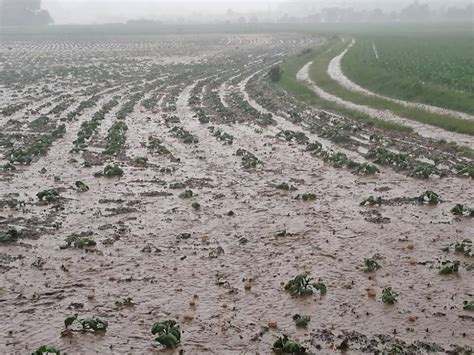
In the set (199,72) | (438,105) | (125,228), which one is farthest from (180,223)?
(199,72)

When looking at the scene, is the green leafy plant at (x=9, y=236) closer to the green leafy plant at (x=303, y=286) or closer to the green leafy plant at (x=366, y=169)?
the green leafy plant at (x=303, y=286)

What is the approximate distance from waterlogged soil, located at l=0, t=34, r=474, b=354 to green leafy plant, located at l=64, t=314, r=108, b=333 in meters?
0.14

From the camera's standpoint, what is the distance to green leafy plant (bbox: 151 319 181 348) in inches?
297

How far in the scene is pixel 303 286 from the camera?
9.09 metres

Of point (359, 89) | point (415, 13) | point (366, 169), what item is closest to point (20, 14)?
point (415, 13)

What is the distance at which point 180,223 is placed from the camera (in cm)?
1233

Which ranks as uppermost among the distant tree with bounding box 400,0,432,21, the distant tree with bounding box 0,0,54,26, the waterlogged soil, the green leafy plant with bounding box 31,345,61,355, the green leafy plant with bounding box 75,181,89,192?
the distant tree with bounding box 0,0,54,26

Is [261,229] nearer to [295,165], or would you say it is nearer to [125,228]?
[125,228]

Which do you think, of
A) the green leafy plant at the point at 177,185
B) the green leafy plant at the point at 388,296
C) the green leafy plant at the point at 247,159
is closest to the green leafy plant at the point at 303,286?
the green leafy plant at the point at 388,296

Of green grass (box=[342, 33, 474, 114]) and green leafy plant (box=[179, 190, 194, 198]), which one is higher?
green grass (box=[342, 33, 474, 114])

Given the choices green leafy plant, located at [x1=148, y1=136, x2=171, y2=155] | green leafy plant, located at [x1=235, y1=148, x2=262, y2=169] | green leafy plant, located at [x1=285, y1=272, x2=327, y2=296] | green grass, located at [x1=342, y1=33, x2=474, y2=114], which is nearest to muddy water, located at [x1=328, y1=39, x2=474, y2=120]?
green grass, located at [x1=342, y1=33, x2=474, y2=114]

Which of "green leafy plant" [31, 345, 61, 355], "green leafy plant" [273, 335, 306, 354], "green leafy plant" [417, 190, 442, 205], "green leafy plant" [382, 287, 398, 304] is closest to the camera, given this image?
"green leafy plant" [31, 345, 61, 355]

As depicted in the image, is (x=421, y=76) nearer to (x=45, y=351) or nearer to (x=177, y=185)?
(x=177, y=185)

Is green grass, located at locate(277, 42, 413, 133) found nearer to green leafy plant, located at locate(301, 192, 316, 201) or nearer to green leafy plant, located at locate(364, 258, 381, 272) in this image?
green leafy plant, located at locate(301, 192, 316, 201)
